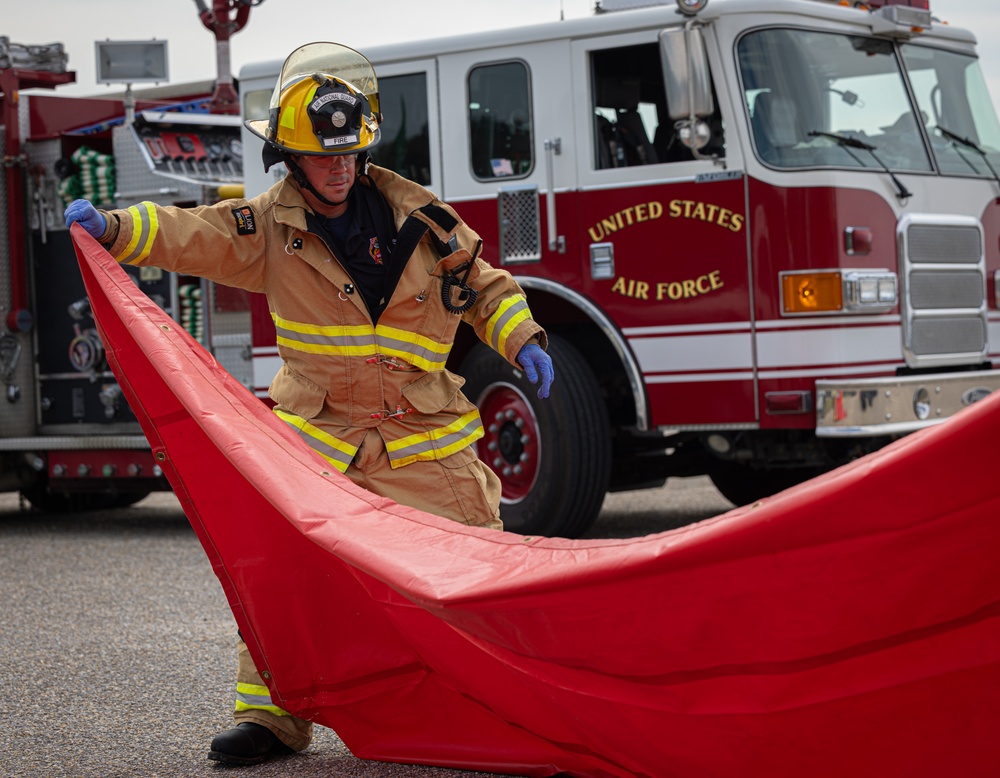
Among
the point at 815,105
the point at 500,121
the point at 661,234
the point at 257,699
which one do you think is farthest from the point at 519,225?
the point at 257,699

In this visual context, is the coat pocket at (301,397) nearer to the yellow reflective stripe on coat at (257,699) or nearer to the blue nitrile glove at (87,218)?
the blue nitrile glove at (87,218)

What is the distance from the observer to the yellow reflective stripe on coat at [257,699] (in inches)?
157

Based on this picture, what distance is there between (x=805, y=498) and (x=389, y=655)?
1.57 metres

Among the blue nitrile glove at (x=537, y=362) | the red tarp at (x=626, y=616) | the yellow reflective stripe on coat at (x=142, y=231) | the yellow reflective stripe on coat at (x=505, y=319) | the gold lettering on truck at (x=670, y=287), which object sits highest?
the yellow reflective stripe on coat at (x=142, y=231)

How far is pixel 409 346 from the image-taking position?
4180mm

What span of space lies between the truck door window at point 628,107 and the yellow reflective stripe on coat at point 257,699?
4187 mm

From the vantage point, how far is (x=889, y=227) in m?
7.19

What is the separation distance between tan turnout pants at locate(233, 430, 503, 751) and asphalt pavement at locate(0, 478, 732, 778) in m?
0.12

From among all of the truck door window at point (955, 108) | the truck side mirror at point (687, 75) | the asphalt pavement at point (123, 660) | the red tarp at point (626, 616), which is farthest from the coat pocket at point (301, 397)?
the truck door window at point (955, 108)

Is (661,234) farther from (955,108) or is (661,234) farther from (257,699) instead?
(257,699)

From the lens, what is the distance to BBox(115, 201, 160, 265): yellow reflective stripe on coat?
3.99 meters

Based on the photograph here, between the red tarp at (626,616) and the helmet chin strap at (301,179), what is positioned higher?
the helmet chin strap at (301,179)

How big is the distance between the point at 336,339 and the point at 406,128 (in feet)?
13.7

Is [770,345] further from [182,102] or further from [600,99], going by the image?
[182,102]
